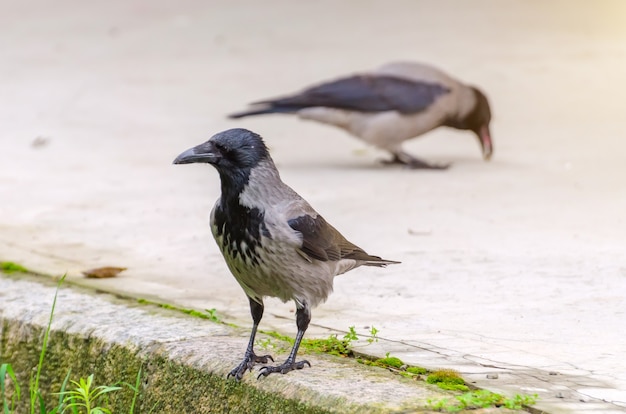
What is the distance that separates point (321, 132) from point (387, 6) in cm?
415

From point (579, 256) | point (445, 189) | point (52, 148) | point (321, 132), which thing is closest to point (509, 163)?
point (445, 189)

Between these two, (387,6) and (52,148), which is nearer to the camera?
(52,148)

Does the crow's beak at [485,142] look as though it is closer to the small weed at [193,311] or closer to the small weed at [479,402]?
the small weed at [193,311]

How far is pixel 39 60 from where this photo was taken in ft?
35.5

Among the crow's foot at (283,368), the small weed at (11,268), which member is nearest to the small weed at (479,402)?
the crow's foot at (283,368)

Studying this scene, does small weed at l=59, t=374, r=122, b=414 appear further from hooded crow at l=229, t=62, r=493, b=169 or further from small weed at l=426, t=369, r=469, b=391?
hooded crow at l=229, t=62, r=493, b=169

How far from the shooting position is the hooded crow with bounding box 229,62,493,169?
297 inches

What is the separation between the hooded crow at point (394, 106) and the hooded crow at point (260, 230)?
12.9 ft

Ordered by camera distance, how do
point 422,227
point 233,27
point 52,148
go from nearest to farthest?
point 422,227 < point 52,148 < point 233,27

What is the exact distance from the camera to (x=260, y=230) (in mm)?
3463

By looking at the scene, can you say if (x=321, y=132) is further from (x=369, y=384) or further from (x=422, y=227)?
(x=369, y=384)

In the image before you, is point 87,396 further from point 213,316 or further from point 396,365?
point 396,365

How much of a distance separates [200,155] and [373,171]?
4038 millimetres

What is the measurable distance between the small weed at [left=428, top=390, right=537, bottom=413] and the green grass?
97cm
